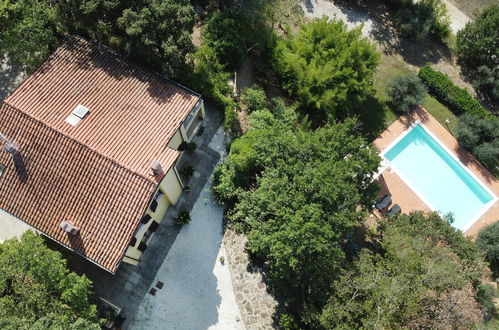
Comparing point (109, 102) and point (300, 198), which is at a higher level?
point (300, 198)

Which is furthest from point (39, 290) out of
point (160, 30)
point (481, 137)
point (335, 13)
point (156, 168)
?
point (481, 137)

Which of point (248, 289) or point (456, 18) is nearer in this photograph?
point (248, 289)

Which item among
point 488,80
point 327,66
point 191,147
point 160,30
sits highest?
A: point 488,80

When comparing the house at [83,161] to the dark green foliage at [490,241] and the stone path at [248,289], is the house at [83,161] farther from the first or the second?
the dark green foliage at [490,241]

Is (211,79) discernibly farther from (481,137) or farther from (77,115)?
(481,137)

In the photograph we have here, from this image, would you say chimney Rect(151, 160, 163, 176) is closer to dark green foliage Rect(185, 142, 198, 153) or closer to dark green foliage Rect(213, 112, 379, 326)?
dark green foliage Rect(213, 112, 379, 326)

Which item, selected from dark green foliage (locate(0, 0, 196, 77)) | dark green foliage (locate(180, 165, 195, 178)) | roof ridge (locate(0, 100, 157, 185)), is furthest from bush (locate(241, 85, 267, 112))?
roof ridge (locate(0, 100, 157, 185))

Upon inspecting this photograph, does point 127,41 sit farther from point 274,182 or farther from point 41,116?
point 274,182

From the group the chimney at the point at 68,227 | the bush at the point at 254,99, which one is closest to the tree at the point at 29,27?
the chimney at the point at 68,227
